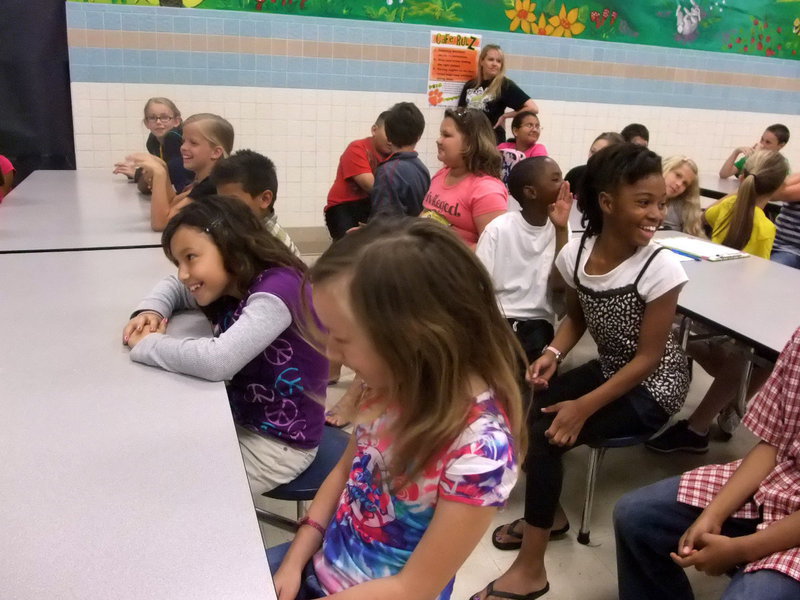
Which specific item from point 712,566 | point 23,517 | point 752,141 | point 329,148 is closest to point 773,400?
point 712,566

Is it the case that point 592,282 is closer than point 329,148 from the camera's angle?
Yes

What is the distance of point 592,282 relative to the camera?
5.94 feet

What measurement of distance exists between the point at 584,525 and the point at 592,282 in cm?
77

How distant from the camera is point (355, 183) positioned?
364 cm

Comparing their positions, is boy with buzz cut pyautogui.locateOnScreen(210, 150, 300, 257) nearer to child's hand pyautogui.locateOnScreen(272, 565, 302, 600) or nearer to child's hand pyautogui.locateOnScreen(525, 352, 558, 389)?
child's hand pyautogui.locateOnScreen(525, 352, 558, 389)

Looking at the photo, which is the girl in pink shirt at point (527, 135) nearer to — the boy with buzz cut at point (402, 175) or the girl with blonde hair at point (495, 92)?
the girl with blonde hair at point (495, 92)

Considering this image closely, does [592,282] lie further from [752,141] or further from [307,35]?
[752,141]

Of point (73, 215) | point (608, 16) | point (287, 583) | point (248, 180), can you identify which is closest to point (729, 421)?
point (248, 180)

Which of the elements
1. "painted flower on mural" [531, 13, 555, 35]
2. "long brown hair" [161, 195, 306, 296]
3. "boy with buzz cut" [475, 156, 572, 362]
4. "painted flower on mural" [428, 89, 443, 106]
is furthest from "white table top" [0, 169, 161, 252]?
"painted flower on mural" [531, 13, 555, 35]

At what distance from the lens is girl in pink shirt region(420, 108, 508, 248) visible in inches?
97.1

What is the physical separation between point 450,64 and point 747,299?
3465mm

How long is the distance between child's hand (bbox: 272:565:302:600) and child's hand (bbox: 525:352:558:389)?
991mm

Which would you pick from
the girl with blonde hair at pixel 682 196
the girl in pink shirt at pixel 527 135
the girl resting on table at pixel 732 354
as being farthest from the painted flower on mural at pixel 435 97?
the girl resting on table at pixel 732 354

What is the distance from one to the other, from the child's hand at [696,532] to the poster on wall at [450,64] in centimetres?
416
